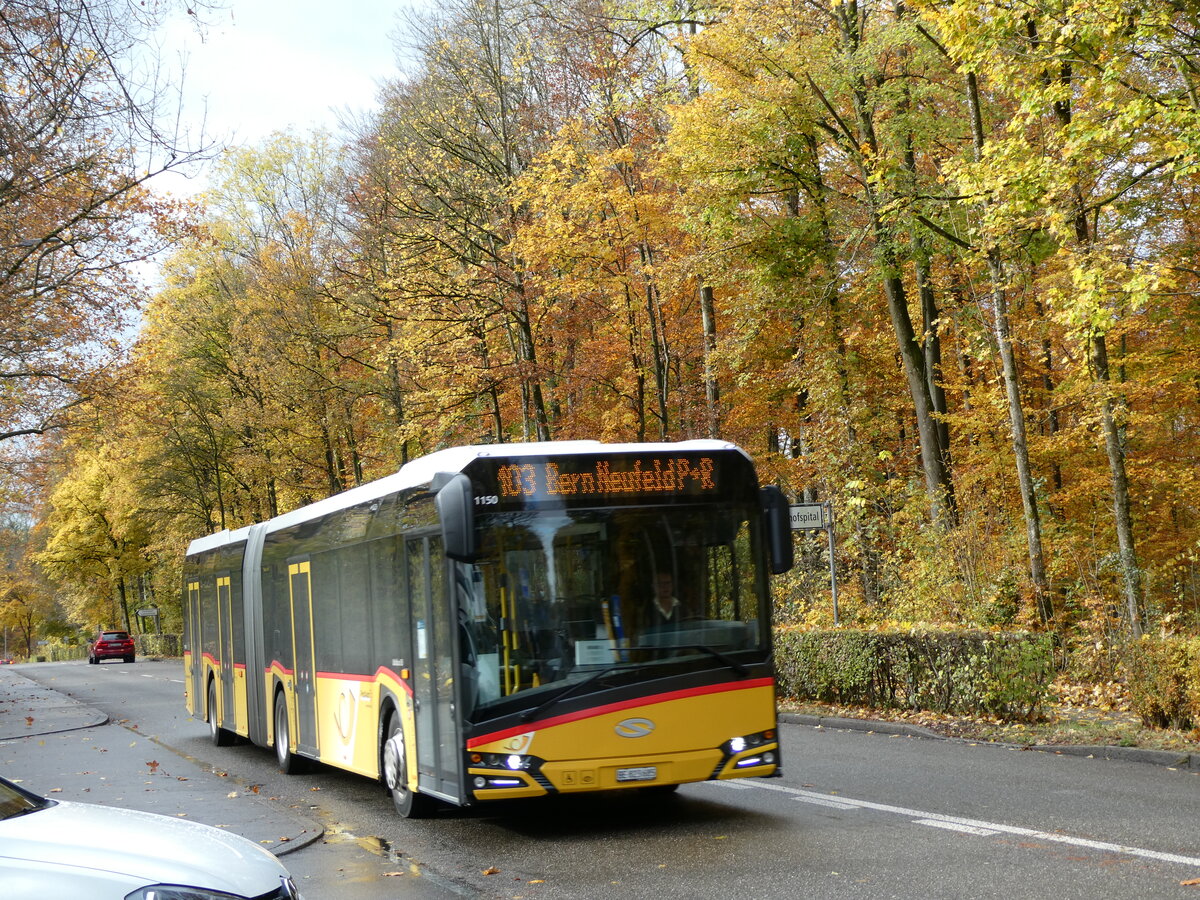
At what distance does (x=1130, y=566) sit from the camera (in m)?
18.2

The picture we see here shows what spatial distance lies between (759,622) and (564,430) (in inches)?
921

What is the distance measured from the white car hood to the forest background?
7.32 m

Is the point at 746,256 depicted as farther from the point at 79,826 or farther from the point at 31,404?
the point at 79,826

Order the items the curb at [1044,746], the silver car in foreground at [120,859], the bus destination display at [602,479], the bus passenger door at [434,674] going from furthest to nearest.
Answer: the curb at [1044,746] < the bus destination display at [602,479] < the bus passenger door at [434,674] < the silver car in foreground at [120,859]

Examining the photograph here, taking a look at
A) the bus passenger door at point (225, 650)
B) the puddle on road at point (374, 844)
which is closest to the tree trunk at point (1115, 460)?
the puddle on road at point (374, 844)

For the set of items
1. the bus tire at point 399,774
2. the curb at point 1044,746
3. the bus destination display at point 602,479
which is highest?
the bus destination display at point 602,479

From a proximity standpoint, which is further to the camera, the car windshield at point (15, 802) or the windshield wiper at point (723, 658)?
the windshield wiper at point (723, 658)

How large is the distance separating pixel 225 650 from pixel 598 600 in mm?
10952

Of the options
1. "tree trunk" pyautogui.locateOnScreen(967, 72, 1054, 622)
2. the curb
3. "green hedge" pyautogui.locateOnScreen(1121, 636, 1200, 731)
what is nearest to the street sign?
the curb

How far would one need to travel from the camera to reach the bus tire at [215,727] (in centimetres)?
1891

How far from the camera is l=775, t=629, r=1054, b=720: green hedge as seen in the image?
14805mm

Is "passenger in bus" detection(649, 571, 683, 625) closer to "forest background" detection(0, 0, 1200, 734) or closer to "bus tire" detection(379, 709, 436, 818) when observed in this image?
"bus tire" detection(379, 709, 436, 818)

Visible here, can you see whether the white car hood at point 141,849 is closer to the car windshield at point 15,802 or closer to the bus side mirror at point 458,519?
the car windshield at point 15,802

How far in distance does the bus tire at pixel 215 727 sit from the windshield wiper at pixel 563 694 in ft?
36.6
